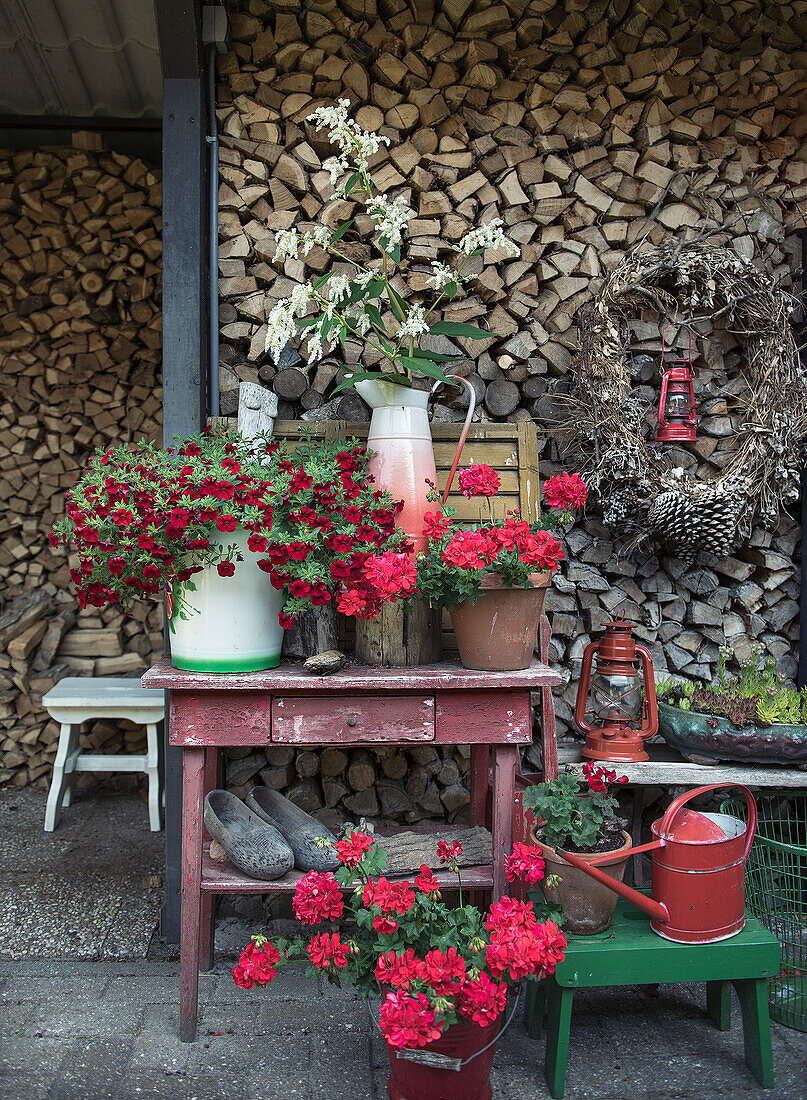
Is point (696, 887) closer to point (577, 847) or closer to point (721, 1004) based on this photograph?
point (577, 847)

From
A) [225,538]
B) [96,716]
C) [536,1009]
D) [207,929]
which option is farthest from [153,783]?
[536,1009]

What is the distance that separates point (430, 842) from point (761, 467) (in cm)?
156

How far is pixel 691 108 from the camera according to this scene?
2.83m

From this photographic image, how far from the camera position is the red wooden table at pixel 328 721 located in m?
2.01

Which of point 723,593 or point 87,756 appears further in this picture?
point 87,756

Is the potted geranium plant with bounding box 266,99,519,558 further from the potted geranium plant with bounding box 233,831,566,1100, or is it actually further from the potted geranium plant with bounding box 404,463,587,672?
the potted geranium plant with bounding box 233,831,566,1100

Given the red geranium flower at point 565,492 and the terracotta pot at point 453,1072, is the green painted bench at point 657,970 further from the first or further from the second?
the red geranium flower at point 565,492

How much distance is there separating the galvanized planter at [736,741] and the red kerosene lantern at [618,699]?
0.32ft

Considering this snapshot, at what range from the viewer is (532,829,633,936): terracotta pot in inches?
73.7

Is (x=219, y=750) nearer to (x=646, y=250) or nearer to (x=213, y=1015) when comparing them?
(x=213, y=1015)

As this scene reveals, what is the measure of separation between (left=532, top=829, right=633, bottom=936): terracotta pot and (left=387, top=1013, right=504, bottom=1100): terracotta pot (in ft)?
0.98

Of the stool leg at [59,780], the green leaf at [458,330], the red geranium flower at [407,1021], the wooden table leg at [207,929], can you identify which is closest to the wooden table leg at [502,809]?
the red geranium flower at [407,1021]

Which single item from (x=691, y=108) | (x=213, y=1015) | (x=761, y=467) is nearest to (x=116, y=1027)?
(x=213, y=1015)

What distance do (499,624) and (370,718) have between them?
1.31ft
